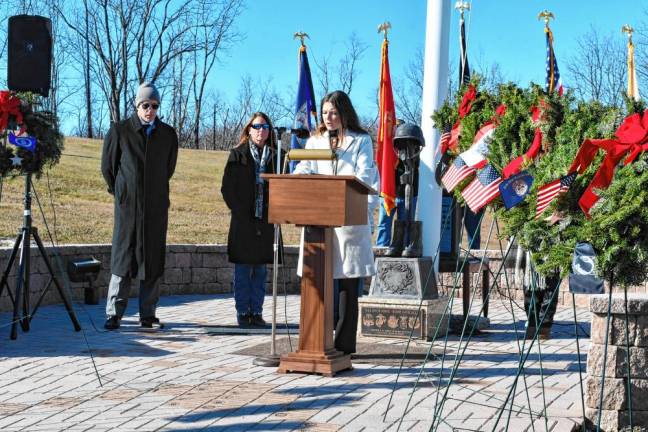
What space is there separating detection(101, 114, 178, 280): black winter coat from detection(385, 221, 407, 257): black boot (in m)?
2.19

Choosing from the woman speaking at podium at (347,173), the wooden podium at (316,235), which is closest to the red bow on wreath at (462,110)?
the wooden podium at (316,235)

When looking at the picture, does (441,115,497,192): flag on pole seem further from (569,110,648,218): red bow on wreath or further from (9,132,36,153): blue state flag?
(9,132,36,153): blue state flag

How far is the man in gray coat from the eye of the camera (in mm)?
8766

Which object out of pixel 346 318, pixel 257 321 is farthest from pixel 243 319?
pixel 346 318

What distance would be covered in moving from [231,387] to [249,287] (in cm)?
295

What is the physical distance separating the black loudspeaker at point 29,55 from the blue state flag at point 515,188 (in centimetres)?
483

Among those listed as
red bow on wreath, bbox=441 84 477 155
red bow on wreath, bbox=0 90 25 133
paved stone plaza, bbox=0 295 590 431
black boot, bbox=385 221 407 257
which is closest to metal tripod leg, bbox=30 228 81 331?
paved stone plaza, bbox=0 295 590 431

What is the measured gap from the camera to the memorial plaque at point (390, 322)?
8.75 metres

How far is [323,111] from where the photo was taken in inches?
284

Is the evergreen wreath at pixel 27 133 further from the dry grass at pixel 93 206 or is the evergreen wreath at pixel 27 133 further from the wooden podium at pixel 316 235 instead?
the dry grass at pixel 93 206

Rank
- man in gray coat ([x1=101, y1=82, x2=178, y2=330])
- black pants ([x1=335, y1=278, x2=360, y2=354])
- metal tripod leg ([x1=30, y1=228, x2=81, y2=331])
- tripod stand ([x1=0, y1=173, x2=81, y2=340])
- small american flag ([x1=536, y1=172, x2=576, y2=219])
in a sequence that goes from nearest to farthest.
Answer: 1. small american flag ([x1=536, y1=172, x2=576, y2=219])
2. black pants ([x1=335, y1=278, x2=360, y2=354])
3. tripod stand ([x1=0, y1=173, x2=81, y2=340])
4. metal tripod leg ([x1=30, y1=228, x2=81, y2=331])
5. man in gray coat ([x1=101, y1=82, x2=178, y2=330])

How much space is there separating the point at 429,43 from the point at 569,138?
18.1 ft

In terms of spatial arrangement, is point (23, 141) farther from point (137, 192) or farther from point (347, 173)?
point (347, 173)

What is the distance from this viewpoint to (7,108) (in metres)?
7.99
